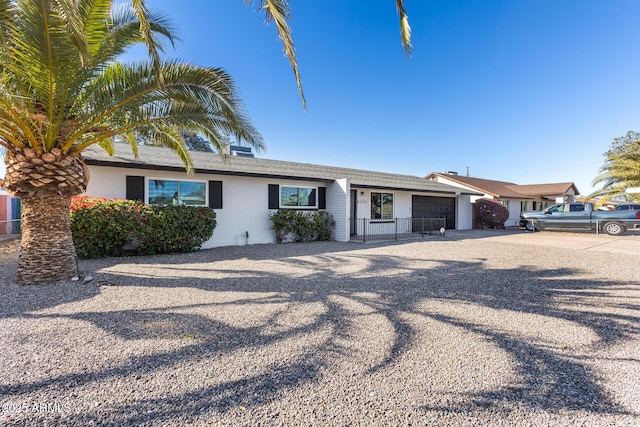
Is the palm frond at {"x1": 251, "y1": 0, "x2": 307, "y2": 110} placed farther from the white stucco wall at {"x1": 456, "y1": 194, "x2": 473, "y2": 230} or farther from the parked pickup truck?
the parked pickup truck

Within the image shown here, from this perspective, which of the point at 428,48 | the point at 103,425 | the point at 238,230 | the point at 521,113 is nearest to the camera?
the point at 103,425

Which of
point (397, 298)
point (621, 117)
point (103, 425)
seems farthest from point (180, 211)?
point (621, 117)

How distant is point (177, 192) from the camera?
985 cm

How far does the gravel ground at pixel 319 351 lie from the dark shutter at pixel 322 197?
7.17m

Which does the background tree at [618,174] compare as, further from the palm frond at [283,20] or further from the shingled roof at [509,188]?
the palm frond at [283,20]

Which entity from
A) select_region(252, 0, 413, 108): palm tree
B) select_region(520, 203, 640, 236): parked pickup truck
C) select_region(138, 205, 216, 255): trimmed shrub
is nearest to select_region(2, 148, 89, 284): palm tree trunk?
select_region(138, 205, 216, 255): trimmed shrub

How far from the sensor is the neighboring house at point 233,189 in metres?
8.94

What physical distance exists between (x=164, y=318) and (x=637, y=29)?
15.3 metres

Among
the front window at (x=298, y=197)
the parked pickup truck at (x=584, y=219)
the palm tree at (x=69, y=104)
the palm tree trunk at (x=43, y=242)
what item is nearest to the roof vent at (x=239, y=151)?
the front window at (x=298, y=197)

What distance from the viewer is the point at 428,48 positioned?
1253cm

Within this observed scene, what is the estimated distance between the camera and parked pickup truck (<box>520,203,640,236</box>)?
49.9 feet

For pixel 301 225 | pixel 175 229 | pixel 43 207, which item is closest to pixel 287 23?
pixel 43 207

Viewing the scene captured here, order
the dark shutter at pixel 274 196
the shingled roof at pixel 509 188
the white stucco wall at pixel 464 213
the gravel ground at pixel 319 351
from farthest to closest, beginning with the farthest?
the shingled roof at pixel 509 188 → the white stucco wall at pixel 464 213 → the dark shutter at pixel 274 196 → the gravel ground at pixel 319 351

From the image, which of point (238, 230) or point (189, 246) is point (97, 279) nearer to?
point (189, 246)
